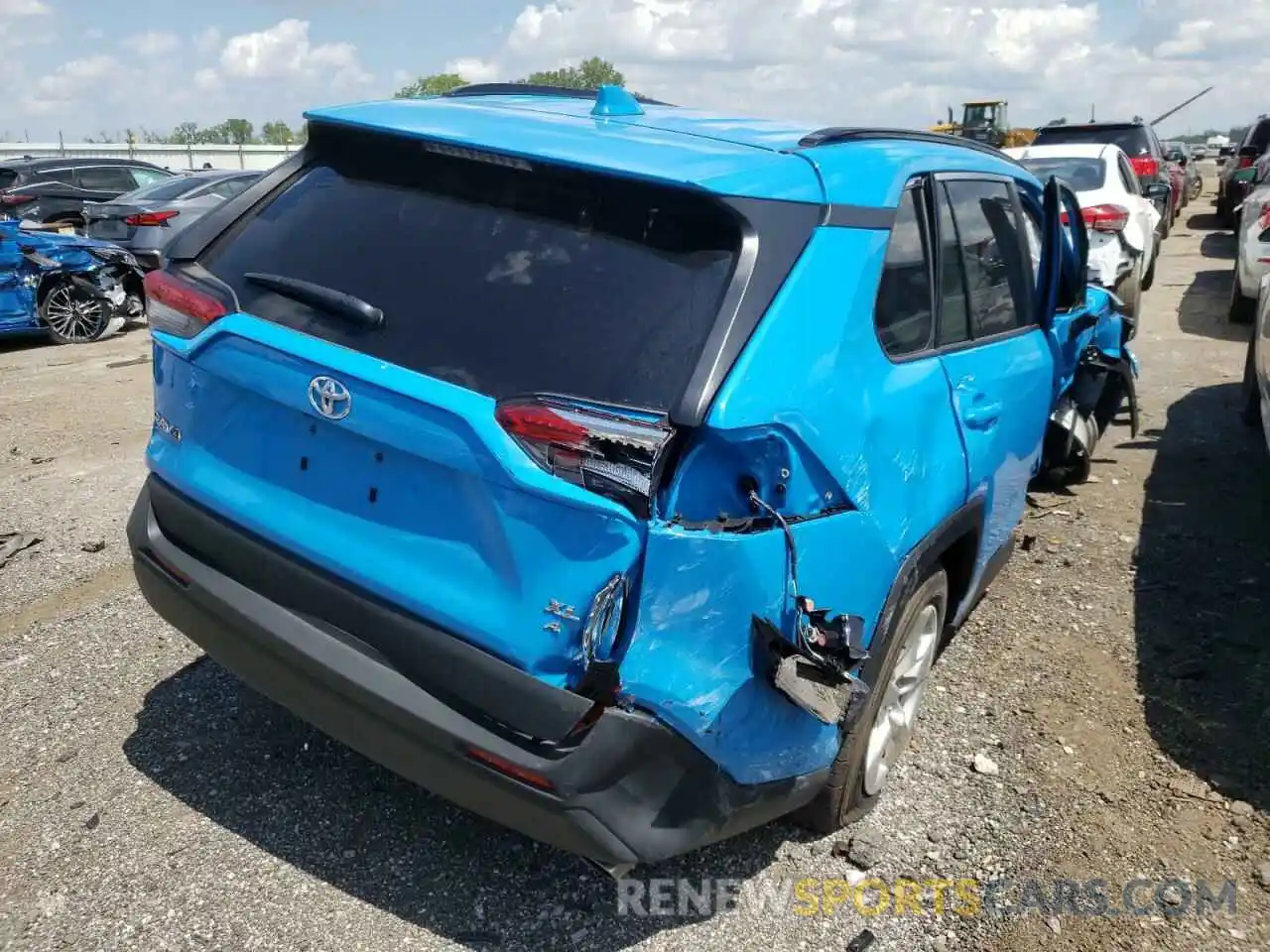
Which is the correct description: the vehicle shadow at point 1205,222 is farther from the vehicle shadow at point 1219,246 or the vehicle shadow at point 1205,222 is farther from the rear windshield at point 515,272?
the rear windshield at point 515,272

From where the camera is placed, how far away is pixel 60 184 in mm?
16047

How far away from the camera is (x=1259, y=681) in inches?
148

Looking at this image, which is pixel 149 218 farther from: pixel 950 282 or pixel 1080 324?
pixel 950 282

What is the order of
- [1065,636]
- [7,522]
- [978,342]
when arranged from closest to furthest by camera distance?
1. [978,342]
2. [1065,636]
3. [7,522]

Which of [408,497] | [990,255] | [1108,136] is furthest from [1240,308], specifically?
[408,497]

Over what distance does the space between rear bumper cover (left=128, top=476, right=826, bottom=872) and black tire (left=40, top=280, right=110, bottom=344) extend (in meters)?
9.48

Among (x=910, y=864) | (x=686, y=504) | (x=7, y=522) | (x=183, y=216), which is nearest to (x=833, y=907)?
(x=910, y=864)

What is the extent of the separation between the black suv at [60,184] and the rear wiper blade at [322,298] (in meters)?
15.6

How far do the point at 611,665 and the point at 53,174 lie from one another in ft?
57.8

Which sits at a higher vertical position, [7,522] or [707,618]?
[707,618]

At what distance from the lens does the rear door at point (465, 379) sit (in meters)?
2.02

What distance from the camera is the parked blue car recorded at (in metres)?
9.95

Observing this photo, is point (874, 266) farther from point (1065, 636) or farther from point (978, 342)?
point (1065, 636)

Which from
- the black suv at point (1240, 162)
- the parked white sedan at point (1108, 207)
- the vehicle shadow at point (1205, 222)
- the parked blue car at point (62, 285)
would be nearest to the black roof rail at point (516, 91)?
the parked white sedan at point (1108, 207)
